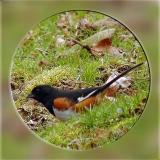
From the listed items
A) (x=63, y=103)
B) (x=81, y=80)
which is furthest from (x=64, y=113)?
(x=81, y=80)

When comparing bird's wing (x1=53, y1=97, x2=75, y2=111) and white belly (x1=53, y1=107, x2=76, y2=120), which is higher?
bird's wing (x1=53, y1=97, x2=75, y2=111)

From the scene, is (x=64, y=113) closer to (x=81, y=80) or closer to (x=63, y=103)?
(x=63, y=103)

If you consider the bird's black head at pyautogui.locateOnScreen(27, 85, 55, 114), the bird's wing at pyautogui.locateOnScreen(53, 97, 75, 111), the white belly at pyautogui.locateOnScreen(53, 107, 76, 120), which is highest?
the bird's black head at pyautogui.locateOnScreen(27, 85, 55, 114)

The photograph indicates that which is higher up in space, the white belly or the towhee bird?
the towhee bird

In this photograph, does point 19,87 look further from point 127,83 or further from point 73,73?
point 127,83
